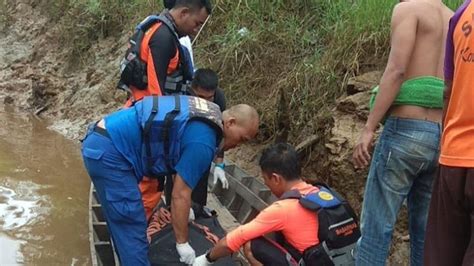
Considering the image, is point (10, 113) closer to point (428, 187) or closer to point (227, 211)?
point (227, 211)

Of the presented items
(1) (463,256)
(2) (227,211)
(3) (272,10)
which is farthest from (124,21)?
(1) (463,256)

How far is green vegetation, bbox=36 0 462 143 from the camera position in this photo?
5.98 metres

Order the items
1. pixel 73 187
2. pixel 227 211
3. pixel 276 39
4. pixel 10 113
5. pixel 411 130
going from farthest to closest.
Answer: pixel 10 113 < pixel 276 39 < pixel 73 187 < pixel 227 211 < pixel 411 130

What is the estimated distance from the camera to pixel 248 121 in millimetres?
3488

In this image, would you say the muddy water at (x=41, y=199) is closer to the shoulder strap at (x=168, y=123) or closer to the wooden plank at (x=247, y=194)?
the wooden plank at (x=247, y=194)

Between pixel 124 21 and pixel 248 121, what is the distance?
24.6 ft

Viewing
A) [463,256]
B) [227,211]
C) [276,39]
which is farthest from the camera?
[276,39]

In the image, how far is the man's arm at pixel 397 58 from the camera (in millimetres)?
3033

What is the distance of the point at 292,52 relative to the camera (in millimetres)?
7156

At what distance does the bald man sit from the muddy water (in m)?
1.56

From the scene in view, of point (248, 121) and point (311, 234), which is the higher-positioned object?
point (248, 121)

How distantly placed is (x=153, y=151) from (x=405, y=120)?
1.38 meters

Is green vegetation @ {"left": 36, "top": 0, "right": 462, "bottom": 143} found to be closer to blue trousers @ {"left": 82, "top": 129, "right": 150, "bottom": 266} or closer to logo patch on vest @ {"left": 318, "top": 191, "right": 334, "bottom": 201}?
logo patch on vest @ {"left": 318, "top": 191, "right": 334, "bottom": 201}

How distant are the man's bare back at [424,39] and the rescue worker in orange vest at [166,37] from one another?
1502 mm
